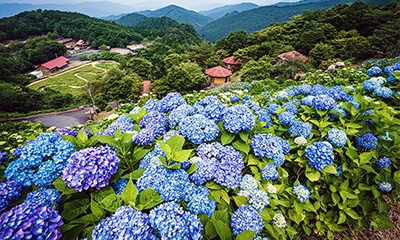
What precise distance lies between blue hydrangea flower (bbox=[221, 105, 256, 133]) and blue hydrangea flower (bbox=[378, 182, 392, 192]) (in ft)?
6.81

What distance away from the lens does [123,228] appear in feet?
3.38

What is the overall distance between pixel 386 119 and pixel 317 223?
1.79 m

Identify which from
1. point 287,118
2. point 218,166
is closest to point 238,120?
point 218,166

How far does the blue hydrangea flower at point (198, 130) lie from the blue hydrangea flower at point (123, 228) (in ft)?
3.13

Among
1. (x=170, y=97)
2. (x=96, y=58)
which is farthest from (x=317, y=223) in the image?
(x=96, y=58)

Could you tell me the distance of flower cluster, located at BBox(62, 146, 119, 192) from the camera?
4.28 feet

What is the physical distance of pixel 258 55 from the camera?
36438mm

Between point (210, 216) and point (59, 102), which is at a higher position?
point (210, 216)

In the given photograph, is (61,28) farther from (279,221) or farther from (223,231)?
(279,221)

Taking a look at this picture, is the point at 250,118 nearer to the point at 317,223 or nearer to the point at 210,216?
the point at 210,216

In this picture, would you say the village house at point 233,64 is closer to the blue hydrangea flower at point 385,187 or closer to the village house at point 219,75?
the village house at point 219,75

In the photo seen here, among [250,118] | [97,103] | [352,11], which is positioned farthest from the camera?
[352,11]

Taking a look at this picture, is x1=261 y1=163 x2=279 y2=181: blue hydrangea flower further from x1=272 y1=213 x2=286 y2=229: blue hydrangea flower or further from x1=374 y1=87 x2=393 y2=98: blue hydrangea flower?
x1=374 y1=87 x2=393 y2=98: blue hydrangea flower

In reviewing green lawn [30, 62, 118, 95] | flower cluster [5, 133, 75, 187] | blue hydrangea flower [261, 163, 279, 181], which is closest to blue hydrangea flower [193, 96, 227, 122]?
blue hydrangea flower [261, 163, 279, 181]
